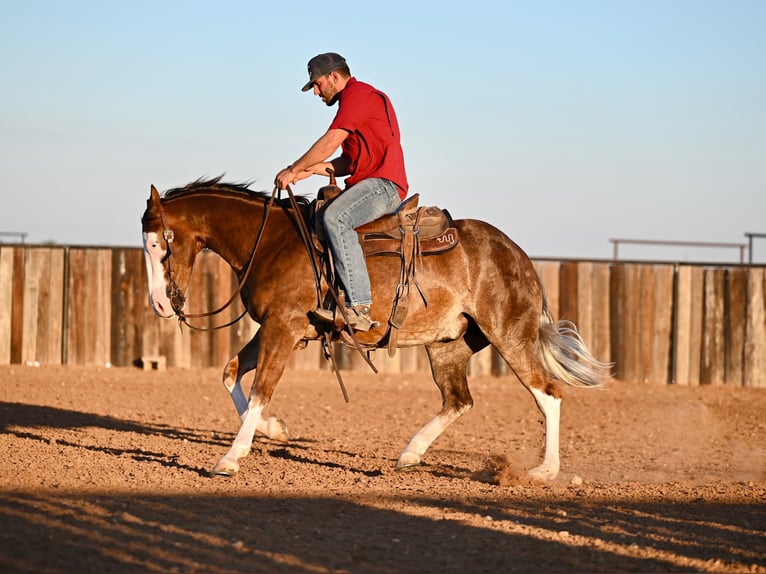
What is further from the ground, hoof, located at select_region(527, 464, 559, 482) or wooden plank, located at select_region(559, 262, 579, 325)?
wooden plank, located at select_region(559, 262, 579, 325)

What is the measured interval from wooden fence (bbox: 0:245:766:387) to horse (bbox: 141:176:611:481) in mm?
8689

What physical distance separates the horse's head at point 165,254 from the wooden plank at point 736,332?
38.6 ft

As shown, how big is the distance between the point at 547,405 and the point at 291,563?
354 cm

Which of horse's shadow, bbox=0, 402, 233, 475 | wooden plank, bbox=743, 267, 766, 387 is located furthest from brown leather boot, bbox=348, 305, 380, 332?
wooden plank, bbox=743, 267, 766, 387

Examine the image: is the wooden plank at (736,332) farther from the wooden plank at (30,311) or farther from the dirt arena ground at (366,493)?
the wooden plank at (30,311)

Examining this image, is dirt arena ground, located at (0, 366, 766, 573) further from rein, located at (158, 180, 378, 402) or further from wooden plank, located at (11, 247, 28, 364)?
wooden plank, located at (11, 247, 28, 364)

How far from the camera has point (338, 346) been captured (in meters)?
17.2

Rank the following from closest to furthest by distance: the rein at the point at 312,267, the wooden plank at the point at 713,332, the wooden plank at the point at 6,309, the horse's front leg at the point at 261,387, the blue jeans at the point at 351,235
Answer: the horse's front leg at the point at 261,387
the blue jeans at the point at 351,235
the rein at the point at 312,267
the wooden plank at the point at 6,309
the wooden plank at the point at 713,332

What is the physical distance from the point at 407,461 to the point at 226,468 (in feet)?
5.36

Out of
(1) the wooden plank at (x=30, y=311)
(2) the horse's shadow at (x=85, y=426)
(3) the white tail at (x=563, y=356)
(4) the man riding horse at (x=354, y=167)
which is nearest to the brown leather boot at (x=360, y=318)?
(4) the man riding horse at (x=354, y=167)

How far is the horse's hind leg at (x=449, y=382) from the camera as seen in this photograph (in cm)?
848

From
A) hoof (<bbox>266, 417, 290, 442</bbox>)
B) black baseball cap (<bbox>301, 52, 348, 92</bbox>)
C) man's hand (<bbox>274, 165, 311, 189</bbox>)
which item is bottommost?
hoof (<bbox>266, 417, 290, 442</bbox>)

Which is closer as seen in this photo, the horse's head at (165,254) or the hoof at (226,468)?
the hoof at (226,468)

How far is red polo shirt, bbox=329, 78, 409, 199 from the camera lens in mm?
7832
